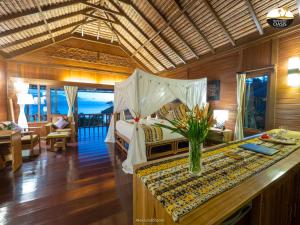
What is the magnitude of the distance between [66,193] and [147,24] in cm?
549

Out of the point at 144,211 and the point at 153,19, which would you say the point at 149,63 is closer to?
the point at 153,19

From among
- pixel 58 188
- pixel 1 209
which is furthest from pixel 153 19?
pixel 1 209

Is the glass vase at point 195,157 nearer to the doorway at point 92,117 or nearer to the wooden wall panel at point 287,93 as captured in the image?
the wooden wall panel at point 287,93

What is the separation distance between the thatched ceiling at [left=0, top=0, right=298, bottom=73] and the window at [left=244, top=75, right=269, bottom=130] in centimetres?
119

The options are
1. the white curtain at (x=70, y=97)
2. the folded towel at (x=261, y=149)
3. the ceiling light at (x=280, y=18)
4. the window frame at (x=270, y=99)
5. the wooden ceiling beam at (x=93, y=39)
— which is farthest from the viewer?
the wooden ceiling beam at (x=93, y=39)

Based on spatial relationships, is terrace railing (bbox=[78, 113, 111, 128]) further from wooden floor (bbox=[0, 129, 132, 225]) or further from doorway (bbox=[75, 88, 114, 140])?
wooden floor (bbox=[0, 129, 132, 225])

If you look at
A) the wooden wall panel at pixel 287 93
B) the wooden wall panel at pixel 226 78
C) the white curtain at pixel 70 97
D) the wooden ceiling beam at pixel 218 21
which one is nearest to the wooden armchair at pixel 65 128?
the white curtain at pixel 70 97

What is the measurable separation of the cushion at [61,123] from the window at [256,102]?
19.5 feet

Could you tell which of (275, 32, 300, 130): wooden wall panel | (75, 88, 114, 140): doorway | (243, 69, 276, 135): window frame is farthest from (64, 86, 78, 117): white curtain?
(275, 32, 300, 130): wooden wall panel

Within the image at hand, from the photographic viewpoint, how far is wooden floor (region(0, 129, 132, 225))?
6.06 ft

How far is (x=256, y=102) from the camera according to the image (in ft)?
13.2

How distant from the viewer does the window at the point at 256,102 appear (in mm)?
3805

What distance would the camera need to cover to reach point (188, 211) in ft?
2.46

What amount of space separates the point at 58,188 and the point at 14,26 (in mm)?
4661
